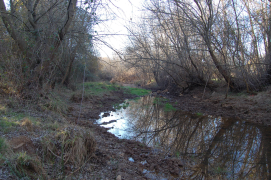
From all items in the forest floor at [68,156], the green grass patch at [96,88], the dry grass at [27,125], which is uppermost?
the green grass patch at [96,88]

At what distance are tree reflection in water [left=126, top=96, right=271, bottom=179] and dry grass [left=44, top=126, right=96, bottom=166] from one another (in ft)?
6.35

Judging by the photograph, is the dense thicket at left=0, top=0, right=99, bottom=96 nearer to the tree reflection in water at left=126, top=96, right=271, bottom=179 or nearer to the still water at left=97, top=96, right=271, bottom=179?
the still water at left=97, top=96, right=271, bottom=179

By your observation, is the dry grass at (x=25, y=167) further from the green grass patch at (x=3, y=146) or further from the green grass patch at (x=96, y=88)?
the green grass patch at (x=96, y=88)

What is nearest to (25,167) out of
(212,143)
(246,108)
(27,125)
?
(27,125)

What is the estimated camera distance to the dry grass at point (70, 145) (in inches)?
121

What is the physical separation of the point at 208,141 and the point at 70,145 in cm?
400

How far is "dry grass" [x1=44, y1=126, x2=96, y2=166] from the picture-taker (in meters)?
3.07

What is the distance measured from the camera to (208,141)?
5355 millimetres

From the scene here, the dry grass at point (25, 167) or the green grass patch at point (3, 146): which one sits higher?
the green grass patch at point (3, 146)

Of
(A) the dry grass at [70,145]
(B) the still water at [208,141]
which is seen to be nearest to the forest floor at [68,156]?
(A) the dry grass at [70,145]

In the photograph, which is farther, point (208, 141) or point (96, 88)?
point (96, 88)

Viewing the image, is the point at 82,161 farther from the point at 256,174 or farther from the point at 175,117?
the point at 175,117

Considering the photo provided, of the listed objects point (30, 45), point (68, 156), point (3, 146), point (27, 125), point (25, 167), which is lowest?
point (68, 156)

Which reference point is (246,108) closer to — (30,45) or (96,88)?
(30,45)
